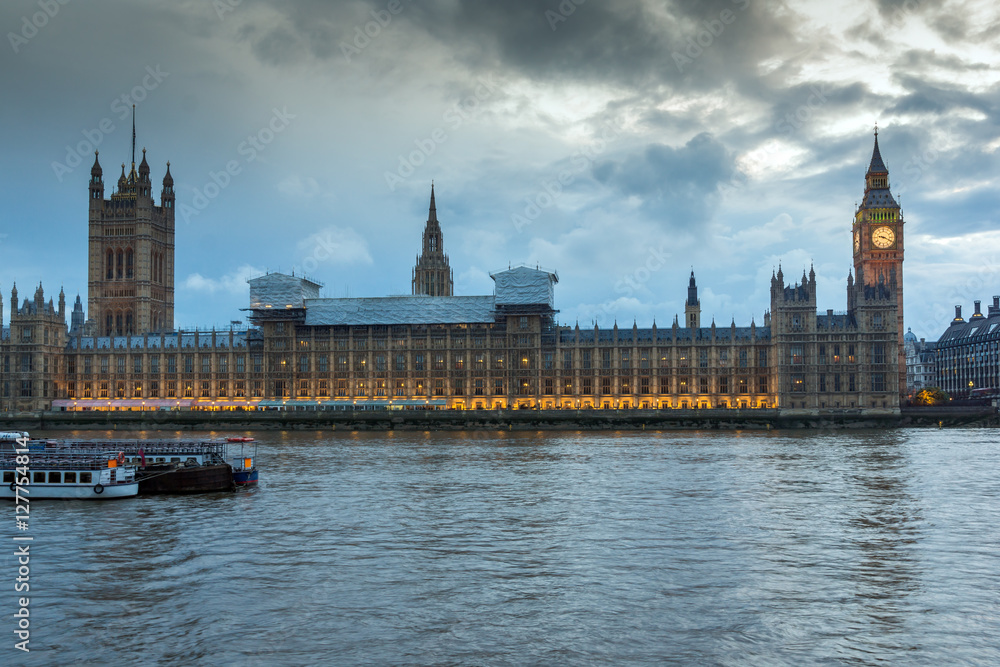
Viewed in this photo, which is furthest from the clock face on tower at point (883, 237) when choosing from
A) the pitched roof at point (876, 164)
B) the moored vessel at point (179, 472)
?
the moored vessel at point (179, 472)

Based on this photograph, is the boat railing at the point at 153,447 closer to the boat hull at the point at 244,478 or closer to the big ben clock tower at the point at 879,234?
the boat hull at the point at 244,478

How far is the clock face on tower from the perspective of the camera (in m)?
178

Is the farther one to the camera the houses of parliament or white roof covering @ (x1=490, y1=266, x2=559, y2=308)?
white roof covering @ (x1=490, y1=266, x2=559, y2=308)

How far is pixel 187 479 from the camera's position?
5328cm

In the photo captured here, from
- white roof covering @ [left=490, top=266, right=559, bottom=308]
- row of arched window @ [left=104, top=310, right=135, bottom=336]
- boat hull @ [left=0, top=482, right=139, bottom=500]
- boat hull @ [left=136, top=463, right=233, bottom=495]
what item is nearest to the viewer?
boat hull @ [left=0, top=482, right=139, bottom=500]

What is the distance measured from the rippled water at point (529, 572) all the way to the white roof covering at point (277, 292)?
98.9 m

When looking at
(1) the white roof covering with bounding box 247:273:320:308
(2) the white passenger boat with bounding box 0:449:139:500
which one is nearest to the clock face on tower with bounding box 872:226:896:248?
(1) the white roof covering with bounding box 247:273:320:308

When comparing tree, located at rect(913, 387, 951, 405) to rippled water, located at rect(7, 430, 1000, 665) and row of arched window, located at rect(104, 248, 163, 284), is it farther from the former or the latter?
row of arched window, located at rect(104, 248, 163, 284)

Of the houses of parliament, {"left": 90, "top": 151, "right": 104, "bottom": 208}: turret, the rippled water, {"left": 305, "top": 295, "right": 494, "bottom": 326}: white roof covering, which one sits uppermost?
{"left": 90, "top": 151, "right": 104, "bottom": 208}: turret

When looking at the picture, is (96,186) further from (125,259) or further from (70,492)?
(70,492)

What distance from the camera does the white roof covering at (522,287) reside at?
15150 centimetres

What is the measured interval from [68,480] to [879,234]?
6503 inches

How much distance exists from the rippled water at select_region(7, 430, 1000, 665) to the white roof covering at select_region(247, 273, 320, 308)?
98.9m

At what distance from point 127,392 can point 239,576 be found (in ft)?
454
